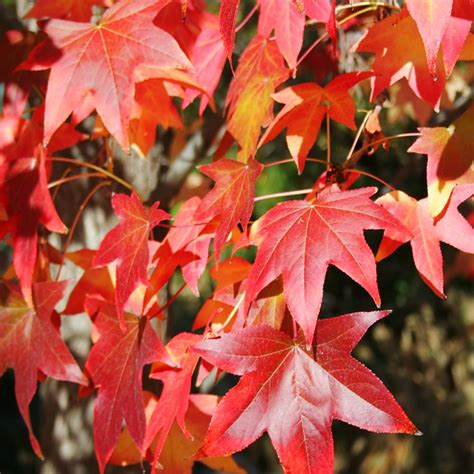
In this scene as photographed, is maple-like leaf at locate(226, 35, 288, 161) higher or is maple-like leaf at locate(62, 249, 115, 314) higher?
maple-like leaf at locate(226, 35, 288, 161)

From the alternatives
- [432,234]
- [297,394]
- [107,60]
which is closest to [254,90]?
[107,60]

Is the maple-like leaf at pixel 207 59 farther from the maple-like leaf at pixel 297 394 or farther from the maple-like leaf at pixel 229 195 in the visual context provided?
the maple-like leaf at pixel 297 394

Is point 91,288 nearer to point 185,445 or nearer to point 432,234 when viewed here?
point 185,445

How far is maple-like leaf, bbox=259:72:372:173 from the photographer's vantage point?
931 mm

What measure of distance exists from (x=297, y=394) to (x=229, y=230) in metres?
0.19

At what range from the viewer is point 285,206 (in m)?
0.85

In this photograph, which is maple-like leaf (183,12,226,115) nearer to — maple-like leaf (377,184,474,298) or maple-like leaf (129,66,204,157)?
maple-like leaf (129,66,204,157)

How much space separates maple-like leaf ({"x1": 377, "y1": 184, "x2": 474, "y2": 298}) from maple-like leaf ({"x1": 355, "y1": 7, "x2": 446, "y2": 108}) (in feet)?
0.40

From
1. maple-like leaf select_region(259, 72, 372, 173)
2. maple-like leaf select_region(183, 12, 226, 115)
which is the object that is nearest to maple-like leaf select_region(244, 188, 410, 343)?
maple-like leaf select_region(259, 72, 372, 173)

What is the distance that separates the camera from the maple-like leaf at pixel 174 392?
86 cm

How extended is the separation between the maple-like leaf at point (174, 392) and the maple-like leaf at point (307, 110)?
26 centimetres

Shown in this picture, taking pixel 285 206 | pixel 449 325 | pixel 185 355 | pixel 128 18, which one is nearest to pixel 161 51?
pixel 128 18

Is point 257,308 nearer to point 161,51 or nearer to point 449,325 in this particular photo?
point 161,51

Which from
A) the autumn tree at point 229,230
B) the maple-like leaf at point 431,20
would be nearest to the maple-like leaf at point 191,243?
the autumn tree at point 229,230
